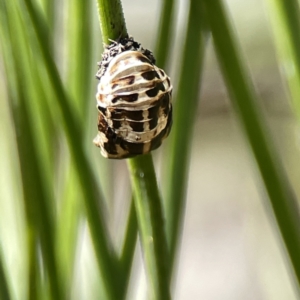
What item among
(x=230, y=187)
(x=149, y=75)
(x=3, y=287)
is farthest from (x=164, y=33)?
(x=230, y=187)

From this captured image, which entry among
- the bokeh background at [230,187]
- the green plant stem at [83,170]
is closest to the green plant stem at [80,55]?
the green plant stem at [83,170]

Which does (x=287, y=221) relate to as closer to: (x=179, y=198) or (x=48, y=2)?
(x=179, y=198)

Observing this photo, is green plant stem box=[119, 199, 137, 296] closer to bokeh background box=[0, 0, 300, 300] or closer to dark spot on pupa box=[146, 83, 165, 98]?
dark spot on pupa box=[146, 83, 165, 98]

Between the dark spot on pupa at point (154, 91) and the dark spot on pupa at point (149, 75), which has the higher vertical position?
the dark spot on pupa at point (149, 75)

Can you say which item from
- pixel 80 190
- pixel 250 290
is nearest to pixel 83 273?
pixel 80 190

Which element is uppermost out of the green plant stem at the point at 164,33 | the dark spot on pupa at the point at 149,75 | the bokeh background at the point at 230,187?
the green plant stem at the point at 164,33

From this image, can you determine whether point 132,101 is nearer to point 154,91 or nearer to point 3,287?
point 154,91

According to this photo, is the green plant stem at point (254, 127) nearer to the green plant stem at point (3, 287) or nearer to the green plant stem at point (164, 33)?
the green plant stem at point (164, 33)
